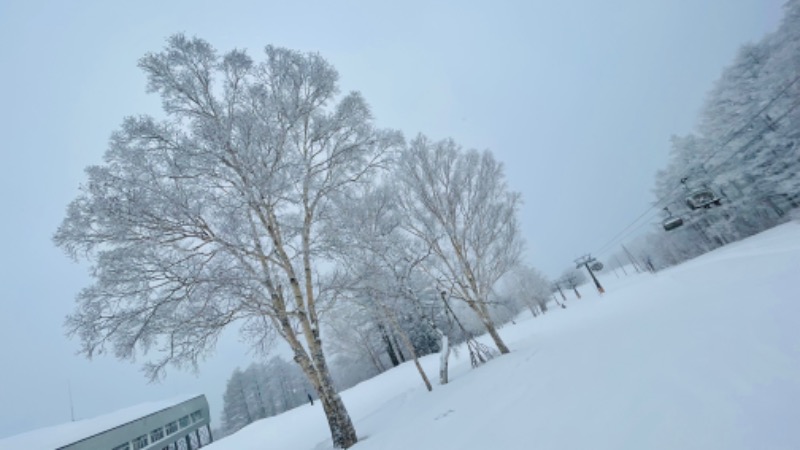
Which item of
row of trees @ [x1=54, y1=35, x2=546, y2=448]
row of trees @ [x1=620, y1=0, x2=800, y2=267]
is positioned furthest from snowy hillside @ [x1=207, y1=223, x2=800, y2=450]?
row of trees @ [x1=620, y1=0, x2=800, y2=267]

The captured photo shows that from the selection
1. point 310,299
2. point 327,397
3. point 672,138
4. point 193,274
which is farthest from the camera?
point 672,138

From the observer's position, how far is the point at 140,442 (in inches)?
840

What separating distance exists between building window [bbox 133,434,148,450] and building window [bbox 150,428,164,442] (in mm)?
636

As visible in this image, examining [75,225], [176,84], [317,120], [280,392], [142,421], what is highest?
[176,84]

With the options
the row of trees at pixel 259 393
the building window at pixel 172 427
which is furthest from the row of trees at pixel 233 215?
the row of trees at pixel 259 393

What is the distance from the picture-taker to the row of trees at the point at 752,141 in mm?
17859

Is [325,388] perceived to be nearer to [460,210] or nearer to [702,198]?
[460,210]

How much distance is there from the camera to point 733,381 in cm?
295

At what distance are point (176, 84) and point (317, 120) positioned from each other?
3322 millimetres

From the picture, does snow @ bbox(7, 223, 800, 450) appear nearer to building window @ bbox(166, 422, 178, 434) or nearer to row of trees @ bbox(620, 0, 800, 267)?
row of trees @ bbox(620, 0, 800, 267)

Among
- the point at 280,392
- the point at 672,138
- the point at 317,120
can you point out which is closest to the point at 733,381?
the point at 317,120

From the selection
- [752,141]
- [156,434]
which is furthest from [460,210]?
[156,434]

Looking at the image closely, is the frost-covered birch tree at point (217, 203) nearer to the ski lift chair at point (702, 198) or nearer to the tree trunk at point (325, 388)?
the tree trunk at point (325, 388)

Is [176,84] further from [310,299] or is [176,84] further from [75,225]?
[310,299]
